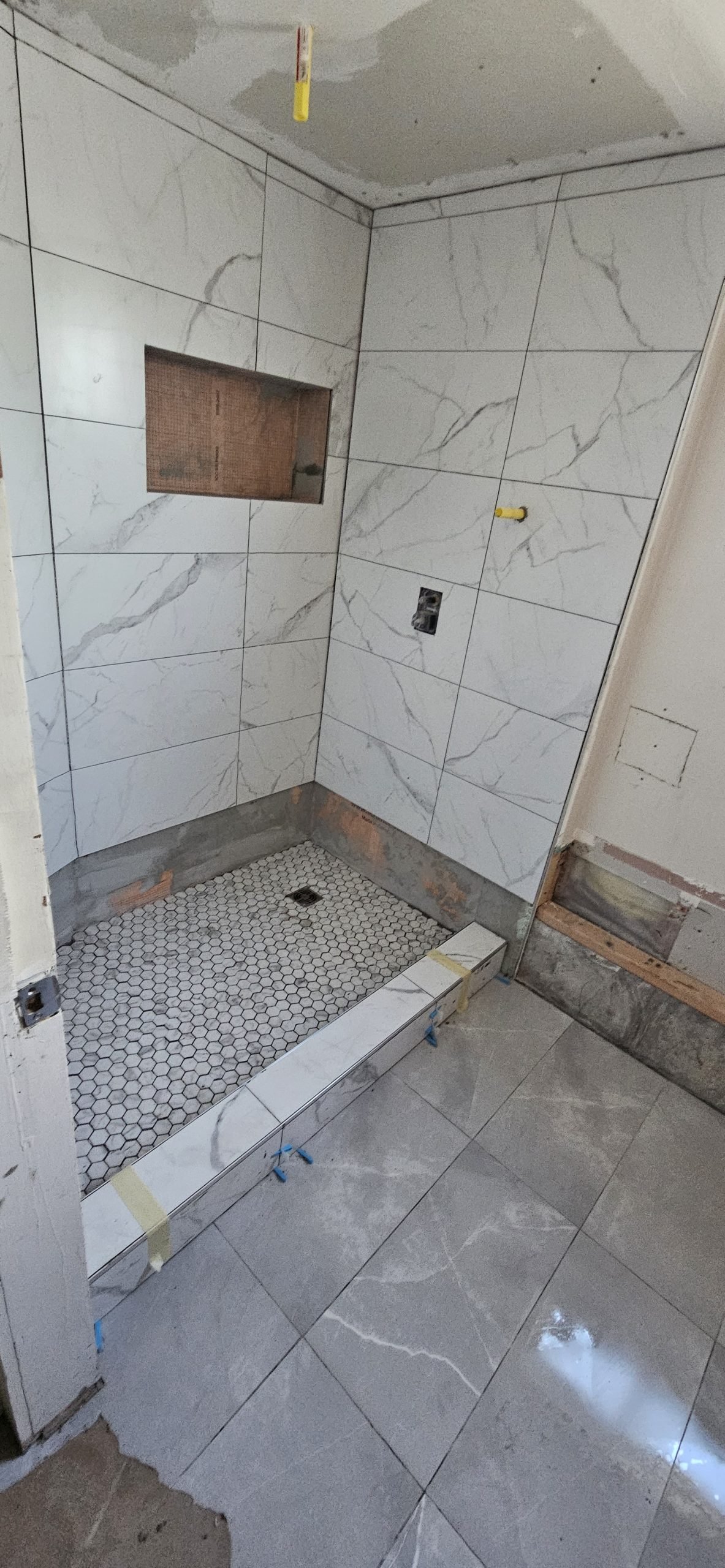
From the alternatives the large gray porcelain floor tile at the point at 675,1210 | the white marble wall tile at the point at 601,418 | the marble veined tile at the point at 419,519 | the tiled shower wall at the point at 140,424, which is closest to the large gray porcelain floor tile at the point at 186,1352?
the large gray porcelain floor tile at the point at 675,1210

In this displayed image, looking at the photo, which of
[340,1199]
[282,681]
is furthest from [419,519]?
[340,1199]

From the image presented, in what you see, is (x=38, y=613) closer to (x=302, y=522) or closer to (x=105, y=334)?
(x=105, y=334)

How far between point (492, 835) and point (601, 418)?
1378 millimetres

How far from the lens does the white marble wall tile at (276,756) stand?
2.81 meters

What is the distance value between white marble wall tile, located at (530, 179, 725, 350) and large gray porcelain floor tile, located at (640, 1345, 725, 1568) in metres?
2.49

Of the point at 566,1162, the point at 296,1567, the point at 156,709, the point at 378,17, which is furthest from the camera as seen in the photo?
the point at 156,709

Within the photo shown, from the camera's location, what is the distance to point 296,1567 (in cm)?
121

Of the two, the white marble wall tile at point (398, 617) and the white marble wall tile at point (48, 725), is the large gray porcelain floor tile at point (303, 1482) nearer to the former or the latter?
the white marble wall tile at point (48, 725)

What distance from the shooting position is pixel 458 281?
A: 84.8 inches

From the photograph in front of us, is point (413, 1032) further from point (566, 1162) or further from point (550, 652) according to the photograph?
point (550, 652)

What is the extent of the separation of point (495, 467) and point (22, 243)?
1.39 metres

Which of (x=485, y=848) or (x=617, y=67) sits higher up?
(x=617, y=67)

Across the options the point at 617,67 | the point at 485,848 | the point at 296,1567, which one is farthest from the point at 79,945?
the point at 617,67

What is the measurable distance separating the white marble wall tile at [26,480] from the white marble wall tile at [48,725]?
374mm
